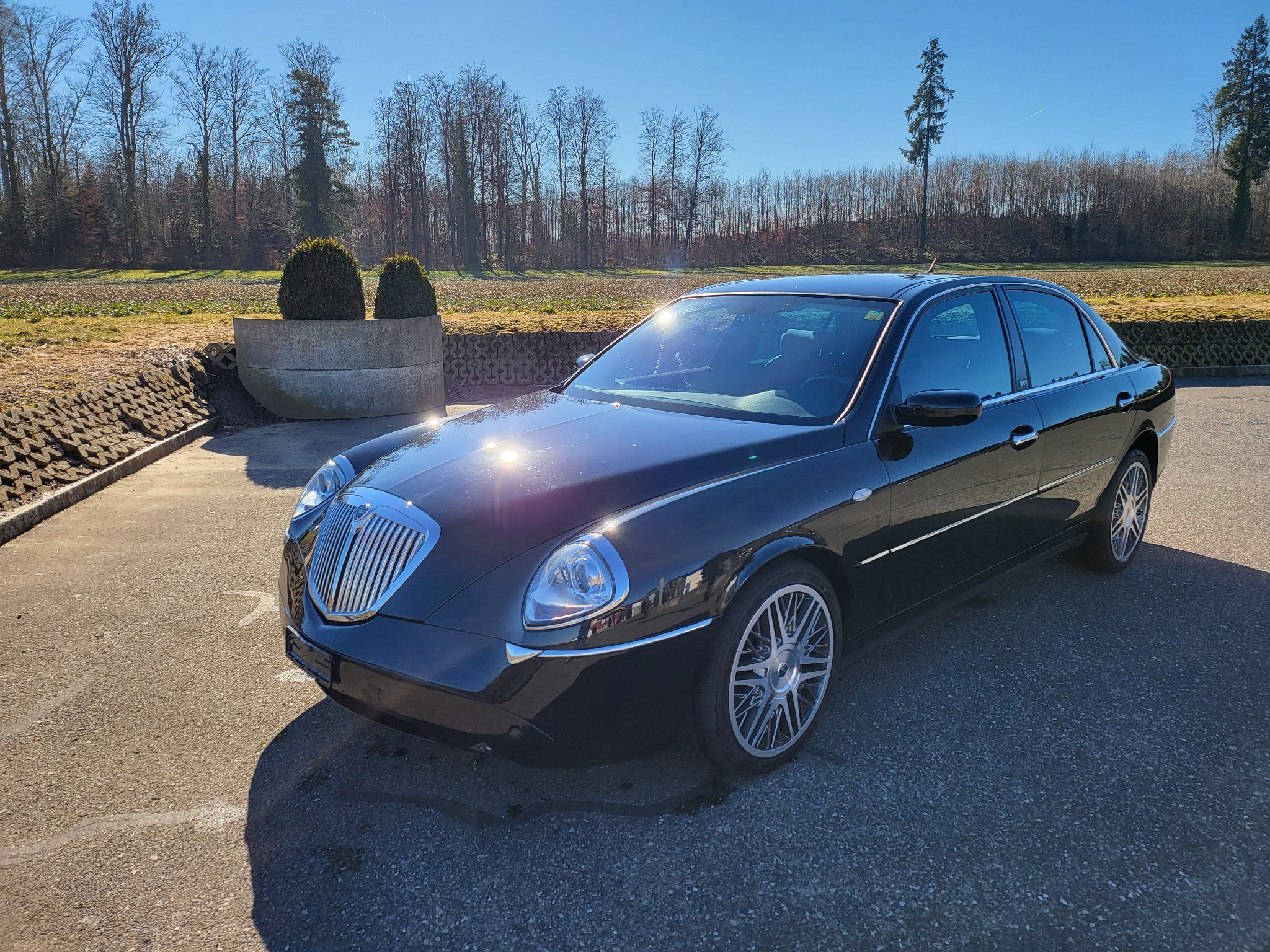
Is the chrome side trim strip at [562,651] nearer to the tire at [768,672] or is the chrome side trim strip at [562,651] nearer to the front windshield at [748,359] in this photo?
the tire at [768,672]

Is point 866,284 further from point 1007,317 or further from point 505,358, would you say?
point 505,358

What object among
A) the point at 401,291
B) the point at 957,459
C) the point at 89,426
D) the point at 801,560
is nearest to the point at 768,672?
the point at 801,560

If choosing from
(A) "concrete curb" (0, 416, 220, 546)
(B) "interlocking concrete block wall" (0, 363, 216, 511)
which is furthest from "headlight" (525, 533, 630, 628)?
(B) "interlocking concrete block wall" (0, 363, 216, 511)

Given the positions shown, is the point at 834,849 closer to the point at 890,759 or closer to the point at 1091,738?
the point at 890,759

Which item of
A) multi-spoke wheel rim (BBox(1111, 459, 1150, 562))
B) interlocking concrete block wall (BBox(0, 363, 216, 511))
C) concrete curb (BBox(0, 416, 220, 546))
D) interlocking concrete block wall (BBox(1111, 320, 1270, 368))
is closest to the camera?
multi-spoke wheel rim (BBox(1111, 459, 1150, 562))

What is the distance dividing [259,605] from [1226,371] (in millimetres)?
17120

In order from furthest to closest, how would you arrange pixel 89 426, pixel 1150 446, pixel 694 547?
pixel 89 426
pixel 1150 446
pixel 694 547

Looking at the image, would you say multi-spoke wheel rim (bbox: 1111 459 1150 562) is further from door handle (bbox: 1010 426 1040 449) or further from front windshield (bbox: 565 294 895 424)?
front windshield (bbox: 565 294 895 424)

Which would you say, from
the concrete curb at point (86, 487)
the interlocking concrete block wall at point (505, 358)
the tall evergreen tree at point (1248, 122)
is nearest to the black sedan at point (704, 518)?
the concrete curb at point (86, 487)

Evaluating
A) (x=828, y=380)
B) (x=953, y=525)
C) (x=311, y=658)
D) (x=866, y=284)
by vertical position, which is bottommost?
(x=311, y=658)

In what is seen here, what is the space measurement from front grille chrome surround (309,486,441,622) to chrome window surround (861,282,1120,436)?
5.67 ft

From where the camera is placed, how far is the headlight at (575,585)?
244cm

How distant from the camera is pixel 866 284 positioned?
4.09 meters

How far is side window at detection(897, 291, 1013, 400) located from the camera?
11.8 feet
